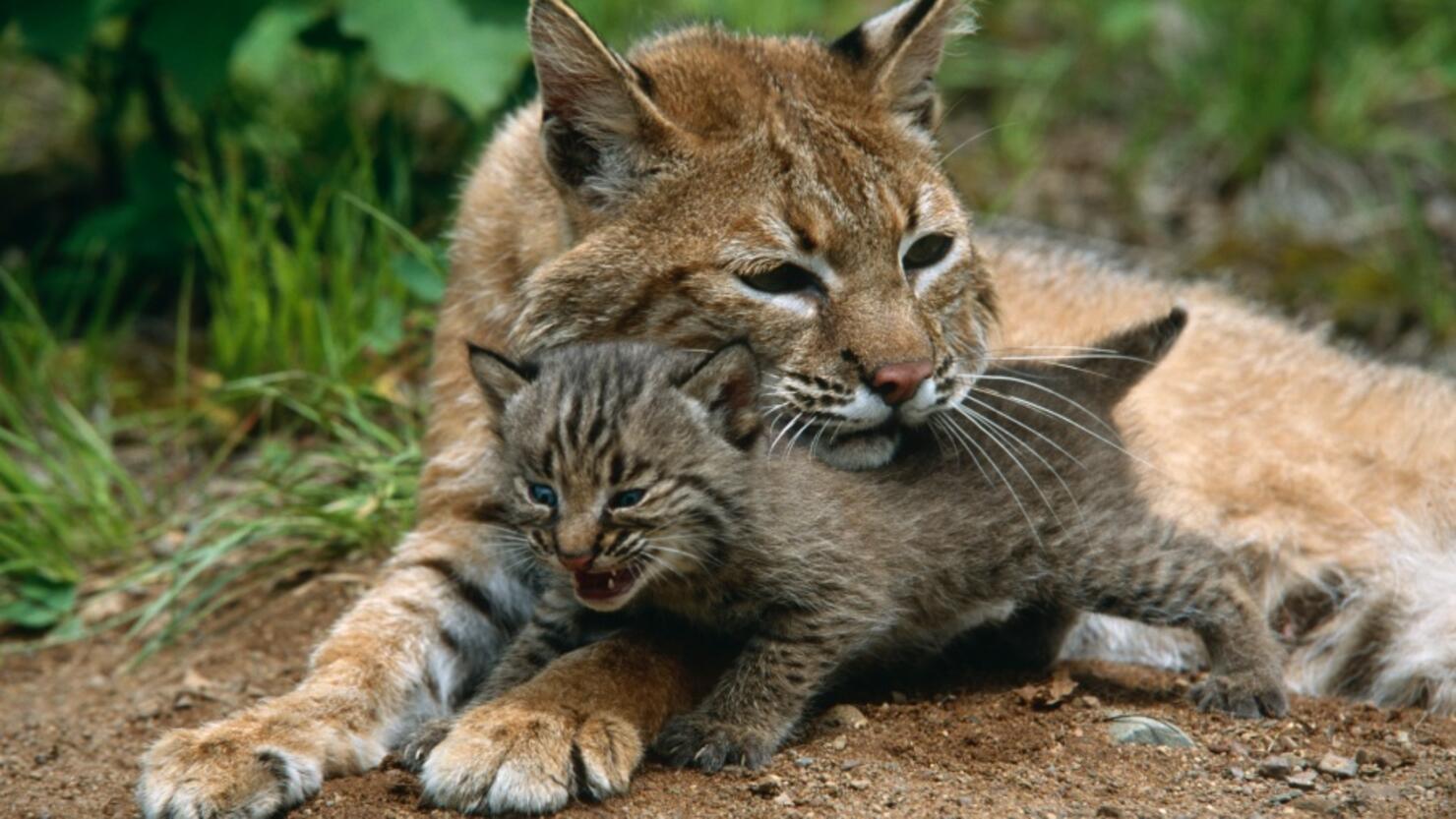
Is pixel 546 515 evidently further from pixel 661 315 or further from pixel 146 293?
pixel 146 293

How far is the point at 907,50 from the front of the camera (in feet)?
15.2

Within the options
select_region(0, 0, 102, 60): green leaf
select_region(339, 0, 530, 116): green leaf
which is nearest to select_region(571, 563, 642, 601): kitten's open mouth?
select_region(339, 0, 530, 116): green leaf

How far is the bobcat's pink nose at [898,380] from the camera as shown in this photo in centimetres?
400

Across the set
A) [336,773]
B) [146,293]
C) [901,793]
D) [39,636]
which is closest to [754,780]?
[901,793]

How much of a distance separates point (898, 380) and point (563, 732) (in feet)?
3.67

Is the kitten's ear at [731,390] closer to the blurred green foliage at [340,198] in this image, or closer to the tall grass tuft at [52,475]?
the blurred green foliage at [340,198]

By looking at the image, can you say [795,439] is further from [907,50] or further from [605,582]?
[907,50]

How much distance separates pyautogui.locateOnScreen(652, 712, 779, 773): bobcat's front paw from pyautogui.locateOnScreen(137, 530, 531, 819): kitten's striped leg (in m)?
0.86

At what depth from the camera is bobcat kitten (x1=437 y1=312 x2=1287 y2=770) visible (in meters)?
3.72

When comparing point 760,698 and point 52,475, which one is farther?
point 52,475

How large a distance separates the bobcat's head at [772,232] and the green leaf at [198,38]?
2.44 meters

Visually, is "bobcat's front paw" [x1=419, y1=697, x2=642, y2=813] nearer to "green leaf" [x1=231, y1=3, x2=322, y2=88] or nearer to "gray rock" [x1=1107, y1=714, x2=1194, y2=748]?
"gray rock" [x1=1107, y1=714, x2=1194, y2=748]

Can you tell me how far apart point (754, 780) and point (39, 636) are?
3026 millimetres

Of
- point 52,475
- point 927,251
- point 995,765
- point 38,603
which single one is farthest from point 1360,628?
point 52,475
